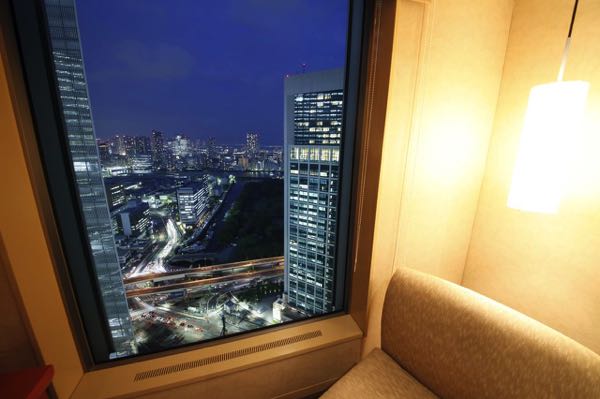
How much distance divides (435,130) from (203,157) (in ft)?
4.34

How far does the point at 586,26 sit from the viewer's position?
949mm

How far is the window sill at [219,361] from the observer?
3.61 feet

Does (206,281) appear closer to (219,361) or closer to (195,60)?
(219,361)

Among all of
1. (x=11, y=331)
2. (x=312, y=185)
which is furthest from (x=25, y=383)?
(x=312, y=185)

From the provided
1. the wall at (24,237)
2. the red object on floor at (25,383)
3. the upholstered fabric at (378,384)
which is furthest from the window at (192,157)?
the upholstered fabric at (378,384)

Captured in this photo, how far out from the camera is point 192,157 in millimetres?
1236

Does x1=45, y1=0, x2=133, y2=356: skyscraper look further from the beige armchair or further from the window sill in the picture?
the beige armchair

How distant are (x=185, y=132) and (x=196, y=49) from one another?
1.76 feet

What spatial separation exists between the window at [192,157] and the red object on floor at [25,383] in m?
0.39

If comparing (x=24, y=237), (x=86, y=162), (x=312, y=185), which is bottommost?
(x=24, y=237)

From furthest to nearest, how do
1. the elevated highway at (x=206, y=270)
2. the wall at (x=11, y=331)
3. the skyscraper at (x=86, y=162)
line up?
the elevated highway at (x=206, y=270)
the skyscraper at (x=86, y=162)
the wall at (x=11, y=331)

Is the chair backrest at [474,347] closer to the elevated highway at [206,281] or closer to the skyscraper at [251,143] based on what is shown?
the elevated highway at [206,281]

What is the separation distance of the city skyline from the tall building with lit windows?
0.34 ft

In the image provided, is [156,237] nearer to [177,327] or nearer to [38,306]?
[38,306]
